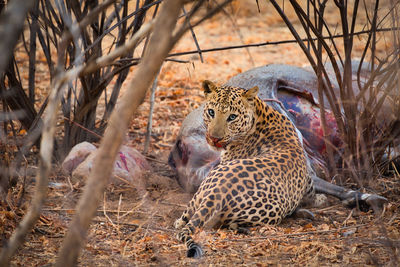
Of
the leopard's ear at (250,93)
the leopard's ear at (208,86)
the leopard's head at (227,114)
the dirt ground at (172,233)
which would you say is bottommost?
the dirt ground at (172,233)

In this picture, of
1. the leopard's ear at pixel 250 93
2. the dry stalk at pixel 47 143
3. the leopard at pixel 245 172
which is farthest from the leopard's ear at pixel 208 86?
the dry stalk at pixel 47 143

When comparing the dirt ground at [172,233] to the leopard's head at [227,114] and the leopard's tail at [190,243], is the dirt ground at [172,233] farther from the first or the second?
the leopard's head at [227,114]

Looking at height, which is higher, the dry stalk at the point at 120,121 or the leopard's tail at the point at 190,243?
the dry stalk at the point at 120,121

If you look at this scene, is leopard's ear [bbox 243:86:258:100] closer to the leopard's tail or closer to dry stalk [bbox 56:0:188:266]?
the leopard's tail

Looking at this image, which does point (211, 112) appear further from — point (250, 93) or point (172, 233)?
point (172, 233)

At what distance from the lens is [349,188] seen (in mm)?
4871

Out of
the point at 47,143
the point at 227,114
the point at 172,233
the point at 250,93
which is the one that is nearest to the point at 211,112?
the point at 227,114

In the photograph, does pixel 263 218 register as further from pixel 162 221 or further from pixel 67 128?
pixel 67 128

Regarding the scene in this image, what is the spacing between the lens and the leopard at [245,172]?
3.68 metres

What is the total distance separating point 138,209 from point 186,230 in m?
1.06

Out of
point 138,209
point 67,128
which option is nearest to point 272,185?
point 138,209

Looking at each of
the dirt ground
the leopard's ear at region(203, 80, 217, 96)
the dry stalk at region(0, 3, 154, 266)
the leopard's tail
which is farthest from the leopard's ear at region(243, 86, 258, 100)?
the dry stalk at region(0, 3, 154, 266)

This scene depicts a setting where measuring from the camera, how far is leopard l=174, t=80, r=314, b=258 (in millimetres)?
3684

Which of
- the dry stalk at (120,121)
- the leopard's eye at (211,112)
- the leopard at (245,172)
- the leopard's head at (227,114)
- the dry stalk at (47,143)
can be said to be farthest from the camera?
the leopard's eye at (211,112)
